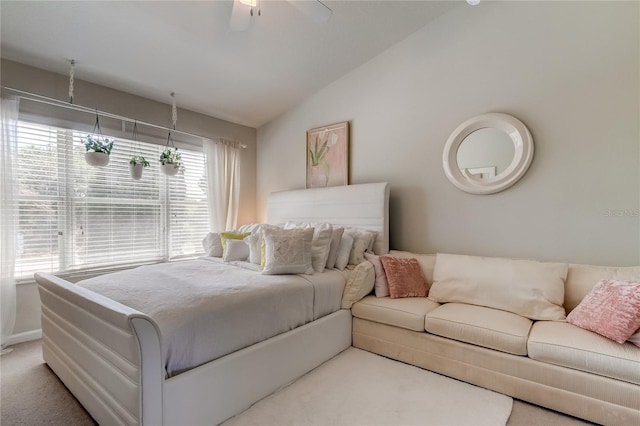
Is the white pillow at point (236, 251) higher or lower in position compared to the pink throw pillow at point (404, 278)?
higher

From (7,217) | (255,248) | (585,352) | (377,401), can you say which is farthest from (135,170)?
(585,352)

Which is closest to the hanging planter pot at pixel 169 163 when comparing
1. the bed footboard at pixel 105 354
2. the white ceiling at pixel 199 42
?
the white ceiling at pixel 199 42

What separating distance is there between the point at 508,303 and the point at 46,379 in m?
3.46

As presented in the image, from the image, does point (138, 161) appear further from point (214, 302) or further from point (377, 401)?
point (377, 401)

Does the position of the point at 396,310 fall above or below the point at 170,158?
below

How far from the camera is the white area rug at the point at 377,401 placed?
1698 mm

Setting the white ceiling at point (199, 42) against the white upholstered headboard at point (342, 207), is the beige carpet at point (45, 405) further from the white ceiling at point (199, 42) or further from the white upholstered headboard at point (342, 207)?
the white ceiling at point (199, 42)

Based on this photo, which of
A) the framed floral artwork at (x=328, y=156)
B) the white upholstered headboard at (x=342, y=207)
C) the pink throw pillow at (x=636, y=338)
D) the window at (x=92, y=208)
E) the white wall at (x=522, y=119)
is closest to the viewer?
the pink throw pillow at (x=636, y=338)

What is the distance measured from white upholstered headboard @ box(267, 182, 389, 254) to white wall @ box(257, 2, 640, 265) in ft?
0.93

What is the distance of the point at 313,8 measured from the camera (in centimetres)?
201

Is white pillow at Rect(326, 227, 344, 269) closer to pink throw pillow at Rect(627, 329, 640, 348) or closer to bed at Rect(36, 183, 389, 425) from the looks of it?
bed at Rect(36, 183, 389, 425)

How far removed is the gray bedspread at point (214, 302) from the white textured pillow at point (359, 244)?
1.42 ft

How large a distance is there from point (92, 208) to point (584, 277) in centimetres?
455

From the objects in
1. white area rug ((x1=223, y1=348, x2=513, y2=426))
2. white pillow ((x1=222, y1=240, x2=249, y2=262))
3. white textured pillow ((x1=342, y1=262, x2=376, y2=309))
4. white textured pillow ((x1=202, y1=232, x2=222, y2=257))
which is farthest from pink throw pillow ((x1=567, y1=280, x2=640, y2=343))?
white textured pillow ((x1=202, y1=232, x2=222, y2=257))
